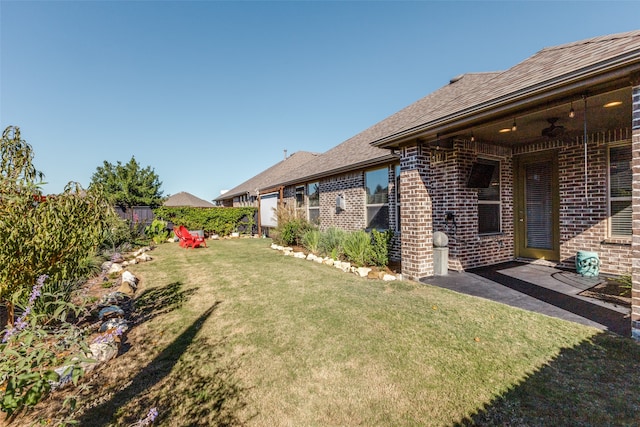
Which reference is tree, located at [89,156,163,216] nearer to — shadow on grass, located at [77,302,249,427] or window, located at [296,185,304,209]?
window, located at [296,185,304,209]

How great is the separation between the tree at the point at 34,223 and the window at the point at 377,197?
697cm

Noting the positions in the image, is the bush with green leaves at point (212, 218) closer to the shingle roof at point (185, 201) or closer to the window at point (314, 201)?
the window at point (314, 201)

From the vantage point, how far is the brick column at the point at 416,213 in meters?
5.60

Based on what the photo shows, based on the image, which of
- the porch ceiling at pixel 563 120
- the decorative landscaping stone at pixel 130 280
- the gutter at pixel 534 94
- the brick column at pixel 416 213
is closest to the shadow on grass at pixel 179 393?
the decorative landscaping stone at pixel 130 280

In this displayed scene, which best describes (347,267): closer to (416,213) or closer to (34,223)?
(416,213)

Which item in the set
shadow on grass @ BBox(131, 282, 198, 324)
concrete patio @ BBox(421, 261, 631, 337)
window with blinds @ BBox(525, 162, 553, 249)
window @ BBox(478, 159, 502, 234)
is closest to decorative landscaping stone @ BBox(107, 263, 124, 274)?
shadow on grass @ BBox(131, 282, 198, 324)

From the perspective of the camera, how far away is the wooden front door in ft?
20.7

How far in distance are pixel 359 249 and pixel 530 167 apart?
4.80 m

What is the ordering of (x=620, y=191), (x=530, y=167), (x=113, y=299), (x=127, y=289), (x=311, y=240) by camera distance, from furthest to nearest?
(x=311, y=240)
(x=530, y=167)
(x=127, y=289)
(x=620, y=191)
(x=113, y=299)

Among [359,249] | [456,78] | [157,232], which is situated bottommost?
[359,249]

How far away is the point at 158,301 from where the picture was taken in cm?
490

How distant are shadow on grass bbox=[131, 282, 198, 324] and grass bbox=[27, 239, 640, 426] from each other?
0.06 metres

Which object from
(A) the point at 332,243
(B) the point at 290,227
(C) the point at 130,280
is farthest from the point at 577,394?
(B) the point at 290,227

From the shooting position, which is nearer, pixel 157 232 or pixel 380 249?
pixel 380 249
